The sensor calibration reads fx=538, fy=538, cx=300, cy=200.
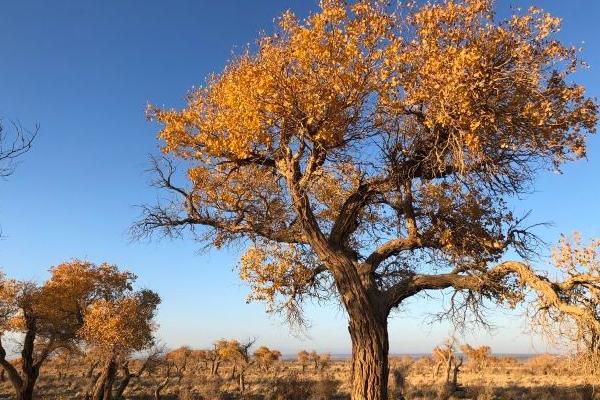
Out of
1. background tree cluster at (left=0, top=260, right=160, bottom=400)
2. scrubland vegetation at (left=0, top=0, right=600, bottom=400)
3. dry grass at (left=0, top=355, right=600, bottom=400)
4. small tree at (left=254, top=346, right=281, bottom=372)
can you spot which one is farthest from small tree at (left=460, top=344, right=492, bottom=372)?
scrubland vegetation at (left=0, top=0, right=600, bottom=400)

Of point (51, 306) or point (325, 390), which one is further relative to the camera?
point (325, 390)

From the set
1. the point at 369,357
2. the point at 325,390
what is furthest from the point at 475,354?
the point at 369,357

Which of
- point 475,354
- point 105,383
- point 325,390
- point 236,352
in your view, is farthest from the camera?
point 475,354

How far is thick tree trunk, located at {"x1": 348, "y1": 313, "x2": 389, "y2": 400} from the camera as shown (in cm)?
1204

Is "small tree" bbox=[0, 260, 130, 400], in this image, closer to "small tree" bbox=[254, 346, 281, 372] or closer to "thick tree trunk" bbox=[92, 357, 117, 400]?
"thick tree trunk" bbox=[92, 357, 117, 400]

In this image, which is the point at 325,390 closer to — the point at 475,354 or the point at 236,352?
the point at 236,352

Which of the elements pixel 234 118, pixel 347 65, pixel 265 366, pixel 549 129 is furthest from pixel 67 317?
pixel 265 366

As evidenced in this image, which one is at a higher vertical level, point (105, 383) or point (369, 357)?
point (369, 357)

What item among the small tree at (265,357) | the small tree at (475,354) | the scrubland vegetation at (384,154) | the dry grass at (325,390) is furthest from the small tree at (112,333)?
the small tree at (475,354)

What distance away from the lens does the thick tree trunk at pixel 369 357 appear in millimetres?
12039

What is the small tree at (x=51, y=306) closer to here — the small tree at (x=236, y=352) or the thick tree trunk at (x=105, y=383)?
the thick tree trunk at (x=105, y=383)

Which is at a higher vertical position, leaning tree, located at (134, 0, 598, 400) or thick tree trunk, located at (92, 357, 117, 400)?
leaning tree, located at (134, 0, 598, 400)

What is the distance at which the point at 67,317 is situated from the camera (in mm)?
32062

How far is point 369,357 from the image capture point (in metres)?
12.3
